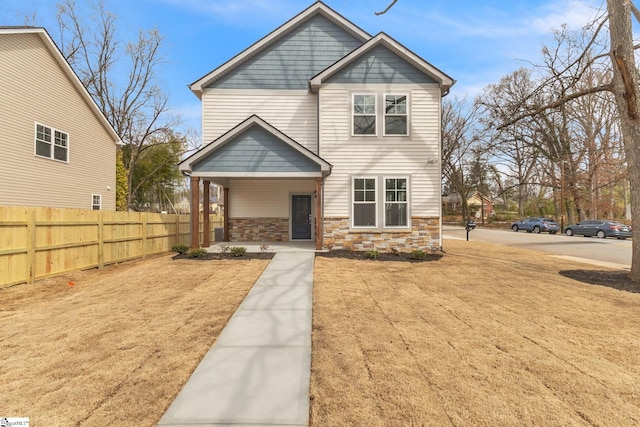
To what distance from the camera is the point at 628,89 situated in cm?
846

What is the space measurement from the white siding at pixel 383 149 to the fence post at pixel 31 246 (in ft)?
27.9

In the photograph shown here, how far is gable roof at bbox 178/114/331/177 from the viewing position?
11.4 metres

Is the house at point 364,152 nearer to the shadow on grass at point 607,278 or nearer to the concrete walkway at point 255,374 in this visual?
the shadow on grass at point 607,278

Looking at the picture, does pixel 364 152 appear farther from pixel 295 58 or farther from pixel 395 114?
pixel 295 58

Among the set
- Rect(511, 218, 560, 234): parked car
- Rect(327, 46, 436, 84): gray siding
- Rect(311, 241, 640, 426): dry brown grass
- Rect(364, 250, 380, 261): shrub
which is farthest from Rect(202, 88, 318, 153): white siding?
Rect(511, 218, 560, 234): parked car

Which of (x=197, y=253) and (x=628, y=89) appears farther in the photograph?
(x=197, y=253)

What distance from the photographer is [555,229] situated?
1231 inches

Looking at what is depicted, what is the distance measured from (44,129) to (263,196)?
9.26 m

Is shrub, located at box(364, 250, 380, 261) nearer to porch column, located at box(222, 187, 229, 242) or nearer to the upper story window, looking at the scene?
porch column, located at box(222, 187, 229, 242)

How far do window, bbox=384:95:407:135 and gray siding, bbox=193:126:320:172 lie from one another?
3293 millimetres

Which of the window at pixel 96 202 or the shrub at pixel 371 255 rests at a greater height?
the window at pixel 96 202

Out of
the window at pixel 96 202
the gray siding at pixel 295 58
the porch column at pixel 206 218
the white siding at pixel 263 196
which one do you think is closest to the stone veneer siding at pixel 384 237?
the white siding at pixel 263 196

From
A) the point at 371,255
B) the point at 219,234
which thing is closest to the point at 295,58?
the point at 219,234

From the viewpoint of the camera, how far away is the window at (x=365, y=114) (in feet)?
41.0
